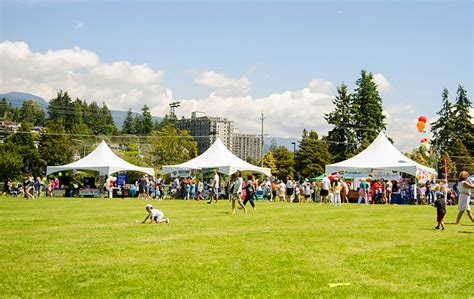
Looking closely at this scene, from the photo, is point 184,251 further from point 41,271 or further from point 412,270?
point 412,270

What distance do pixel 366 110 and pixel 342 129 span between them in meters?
5.21

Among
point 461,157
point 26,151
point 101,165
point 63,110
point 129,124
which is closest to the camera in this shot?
point 101,165

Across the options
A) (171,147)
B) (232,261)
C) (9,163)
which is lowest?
(232,261)

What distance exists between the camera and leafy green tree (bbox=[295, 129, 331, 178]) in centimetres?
8962

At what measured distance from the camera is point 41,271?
8.46 meters

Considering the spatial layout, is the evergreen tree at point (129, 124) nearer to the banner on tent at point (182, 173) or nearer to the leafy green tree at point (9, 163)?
the leafy green tree at point (9, 163)

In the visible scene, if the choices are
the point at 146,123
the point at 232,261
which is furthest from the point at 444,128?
the point at 146,123

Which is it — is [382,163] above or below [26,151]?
below

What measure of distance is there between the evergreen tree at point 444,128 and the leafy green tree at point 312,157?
17.4m

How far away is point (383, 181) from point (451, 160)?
47108 millimetres

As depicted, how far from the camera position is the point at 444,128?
84500 millimetres

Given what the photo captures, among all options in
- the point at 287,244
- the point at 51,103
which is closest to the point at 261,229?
the point at 287,244

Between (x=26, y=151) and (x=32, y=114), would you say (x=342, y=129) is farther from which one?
(x=32, y=114)

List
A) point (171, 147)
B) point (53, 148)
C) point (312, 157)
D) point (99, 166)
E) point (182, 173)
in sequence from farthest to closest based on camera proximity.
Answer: point (312, 157), point (53, 148), point (171, 147), point (182, 173), point (99, 166)
